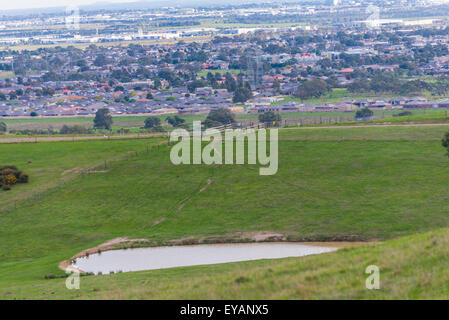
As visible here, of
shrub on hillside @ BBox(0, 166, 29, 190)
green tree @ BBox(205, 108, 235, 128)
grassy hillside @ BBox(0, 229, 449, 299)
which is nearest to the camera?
grassy hillside @ BBox(0, 229, 449, 299)

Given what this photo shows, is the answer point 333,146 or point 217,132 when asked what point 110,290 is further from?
point 217,132

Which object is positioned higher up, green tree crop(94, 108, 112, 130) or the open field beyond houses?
the open field beyond houses

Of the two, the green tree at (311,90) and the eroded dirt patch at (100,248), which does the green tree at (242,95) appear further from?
the eroded dirt patch at (100,248)

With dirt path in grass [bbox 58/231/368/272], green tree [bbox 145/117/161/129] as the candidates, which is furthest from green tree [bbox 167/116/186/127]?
dirt path in grass [bbox 58/231/368/272]

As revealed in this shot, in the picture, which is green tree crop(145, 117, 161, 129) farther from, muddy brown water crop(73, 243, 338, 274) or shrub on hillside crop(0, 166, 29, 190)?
muddy brown water crop(73, 243, 338, 274)

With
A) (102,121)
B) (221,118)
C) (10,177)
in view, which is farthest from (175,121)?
(10,177)
